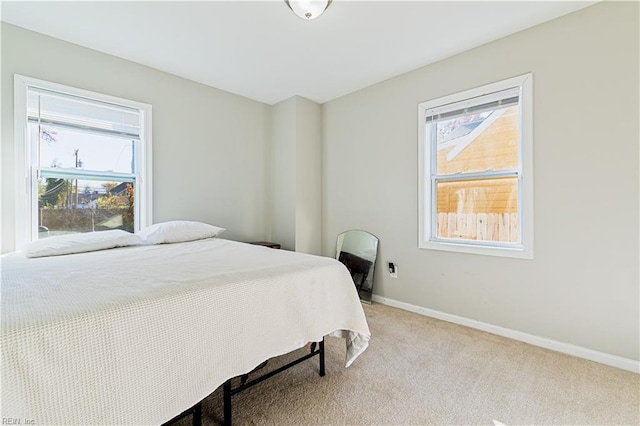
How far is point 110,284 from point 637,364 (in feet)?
10.3

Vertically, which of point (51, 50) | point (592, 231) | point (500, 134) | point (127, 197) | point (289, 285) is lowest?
point (289, 285)

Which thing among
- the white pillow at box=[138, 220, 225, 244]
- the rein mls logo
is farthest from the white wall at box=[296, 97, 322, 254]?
the rein mls logo

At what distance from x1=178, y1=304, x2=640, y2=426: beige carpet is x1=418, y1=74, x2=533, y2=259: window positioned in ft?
2.87

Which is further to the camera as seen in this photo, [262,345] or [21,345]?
[262,345]

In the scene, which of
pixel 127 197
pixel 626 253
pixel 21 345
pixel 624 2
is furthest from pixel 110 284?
pixel 624 2

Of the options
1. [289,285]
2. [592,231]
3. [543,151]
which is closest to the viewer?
[289,285]

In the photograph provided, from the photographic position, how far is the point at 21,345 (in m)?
0.78

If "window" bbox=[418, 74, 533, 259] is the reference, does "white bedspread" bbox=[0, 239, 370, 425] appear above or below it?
below

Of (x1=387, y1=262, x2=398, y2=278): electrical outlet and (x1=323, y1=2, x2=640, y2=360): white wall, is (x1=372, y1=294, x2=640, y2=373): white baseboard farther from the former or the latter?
(x1=387, y1=262, x2=398, y2=278): electrical outlet

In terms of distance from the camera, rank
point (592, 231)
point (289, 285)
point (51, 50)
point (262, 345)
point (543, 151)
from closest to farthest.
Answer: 1. point (262, 345)
2. point (289, 285)
3. point (592, 231)
4. point (543, 151)
5. point (51, 50)

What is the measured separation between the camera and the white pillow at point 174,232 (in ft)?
8.36

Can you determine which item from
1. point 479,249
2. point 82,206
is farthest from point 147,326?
point 479,249

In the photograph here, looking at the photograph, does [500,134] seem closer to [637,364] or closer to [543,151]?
[543,151]

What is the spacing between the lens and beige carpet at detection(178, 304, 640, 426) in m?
1.44
